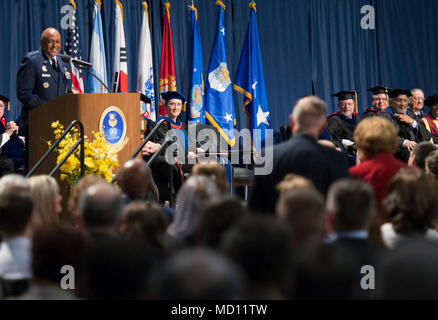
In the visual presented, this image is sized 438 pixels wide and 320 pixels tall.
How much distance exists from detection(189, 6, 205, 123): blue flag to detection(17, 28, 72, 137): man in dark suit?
2343 mm

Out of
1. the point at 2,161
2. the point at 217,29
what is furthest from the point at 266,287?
the point at 217,29

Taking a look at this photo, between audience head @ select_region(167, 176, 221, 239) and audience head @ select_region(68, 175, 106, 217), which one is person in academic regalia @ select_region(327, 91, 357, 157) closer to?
audience head @ select_region(68, 175, 106, 217)

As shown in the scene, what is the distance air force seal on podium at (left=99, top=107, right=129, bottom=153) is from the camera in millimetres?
4891

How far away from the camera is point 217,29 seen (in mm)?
8383

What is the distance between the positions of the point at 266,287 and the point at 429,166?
2333 millimetres

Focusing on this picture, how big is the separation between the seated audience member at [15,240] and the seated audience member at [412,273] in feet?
4.54

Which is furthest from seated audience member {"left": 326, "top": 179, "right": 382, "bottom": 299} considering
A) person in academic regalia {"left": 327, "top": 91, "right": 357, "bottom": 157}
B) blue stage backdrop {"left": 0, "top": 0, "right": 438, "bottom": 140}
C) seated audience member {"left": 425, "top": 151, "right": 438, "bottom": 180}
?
blue stage backdrop {"left": 0, "top": 0, "right": 438, "bottom": 140}

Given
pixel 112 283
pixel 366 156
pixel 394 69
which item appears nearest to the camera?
pixel 112 283

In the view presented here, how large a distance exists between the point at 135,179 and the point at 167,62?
216 inches

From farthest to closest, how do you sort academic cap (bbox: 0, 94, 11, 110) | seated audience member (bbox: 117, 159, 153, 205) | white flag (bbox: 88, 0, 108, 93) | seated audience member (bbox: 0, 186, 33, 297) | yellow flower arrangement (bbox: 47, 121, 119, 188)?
1. white flag (bbox: 88, 0, 108, 93)
2. academic cap (bbox: 0, 94, 11, 110)
3. yellow flower arrangement (bbox: 47, 121, 119, 188)
4. seated audience member (bbox: 117, 159, 153, 205)
5. seated audience member (bbox: 0, 186, 33, 297)

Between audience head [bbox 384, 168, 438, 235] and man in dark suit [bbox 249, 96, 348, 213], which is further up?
man in dark suit [bbox 249, 96, 348, 213]

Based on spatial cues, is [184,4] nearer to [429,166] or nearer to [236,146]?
[236,146]

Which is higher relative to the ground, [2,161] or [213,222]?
[2,161]

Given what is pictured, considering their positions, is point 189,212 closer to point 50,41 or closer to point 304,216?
point 304,216
